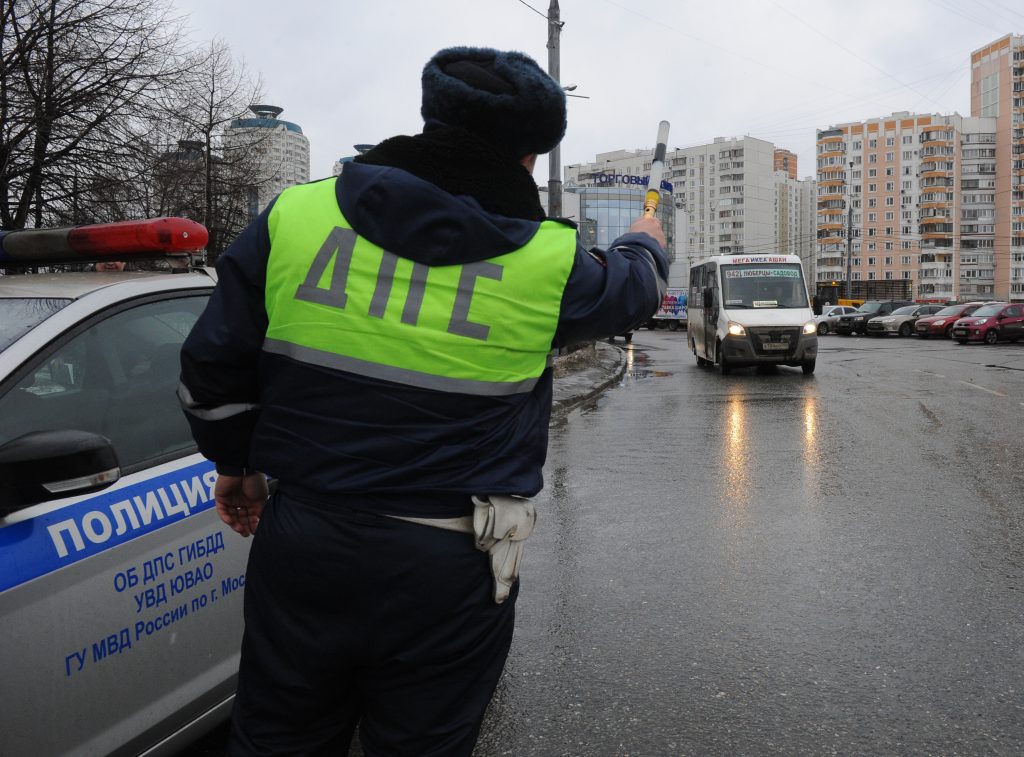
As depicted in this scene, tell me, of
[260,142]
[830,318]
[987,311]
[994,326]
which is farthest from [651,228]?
[830,318]

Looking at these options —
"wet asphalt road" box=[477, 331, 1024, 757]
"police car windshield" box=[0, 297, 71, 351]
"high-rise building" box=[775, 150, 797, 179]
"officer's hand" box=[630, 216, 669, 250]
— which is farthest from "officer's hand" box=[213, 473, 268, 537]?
"high-rise building" box=[775, 150, 797, 179]

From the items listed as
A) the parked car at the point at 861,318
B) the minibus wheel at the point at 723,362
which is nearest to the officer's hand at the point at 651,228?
the minibus wheel at the point at 723,362

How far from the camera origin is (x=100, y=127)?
49.2 ft

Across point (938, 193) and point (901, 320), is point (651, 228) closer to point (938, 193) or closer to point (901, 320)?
point (901, 320)

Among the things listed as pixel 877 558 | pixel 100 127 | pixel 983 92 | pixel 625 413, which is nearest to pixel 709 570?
pixel 877 558

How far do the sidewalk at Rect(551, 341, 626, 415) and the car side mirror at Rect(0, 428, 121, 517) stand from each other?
8.81 metres

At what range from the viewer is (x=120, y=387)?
2.68 meters

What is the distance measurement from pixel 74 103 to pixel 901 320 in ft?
113

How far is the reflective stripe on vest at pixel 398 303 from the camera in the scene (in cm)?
167

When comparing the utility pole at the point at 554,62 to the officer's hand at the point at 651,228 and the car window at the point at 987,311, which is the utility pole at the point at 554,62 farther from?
the car window at the point at 987,311

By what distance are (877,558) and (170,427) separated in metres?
4.02

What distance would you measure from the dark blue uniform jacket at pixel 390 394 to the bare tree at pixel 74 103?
13648 millimetres

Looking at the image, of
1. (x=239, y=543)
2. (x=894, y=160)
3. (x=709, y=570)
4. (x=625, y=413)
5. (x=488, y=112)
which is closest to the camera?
(x=488, y=112)

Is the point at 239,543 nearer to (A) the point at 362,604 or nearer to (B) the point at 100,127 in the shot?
(A) the point at 362,604
